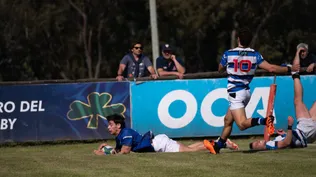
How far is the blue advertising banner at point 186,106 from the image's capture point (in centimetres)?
1750

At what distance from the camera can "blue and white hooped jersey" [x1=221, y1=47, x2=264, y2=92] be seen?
39.9ft

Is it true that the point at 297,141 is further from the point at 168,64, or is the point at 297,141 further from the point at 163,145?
the point at 168,64

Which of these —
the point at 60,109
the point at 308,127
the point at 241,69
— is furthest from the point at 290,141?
the point at 60,109

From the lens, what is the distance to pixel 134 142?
13.3 meters

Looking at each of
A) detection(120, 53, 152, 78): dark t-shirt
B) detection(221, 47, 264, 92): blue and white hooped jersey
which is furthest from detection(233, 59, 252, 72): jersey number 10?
detection(120, 53, 152, 78): dark t-shirt

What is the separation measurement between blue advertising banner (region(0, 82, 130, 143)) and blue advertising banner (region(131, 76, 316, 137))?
40 centimetres

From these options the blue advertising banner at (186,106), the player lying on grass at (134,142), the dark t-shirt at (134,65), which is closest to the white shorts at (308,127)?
the player lying on grass at (134,142)

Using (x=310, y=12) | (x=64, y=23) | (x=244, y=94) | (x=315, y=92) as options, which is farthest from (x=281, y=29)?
(x=244, y=94)

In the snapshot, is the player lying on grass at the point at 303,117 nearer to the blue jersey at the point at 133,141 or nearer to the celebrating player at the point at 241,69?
the celebrating player at the point at 241,69

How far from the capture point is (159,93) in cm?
1758

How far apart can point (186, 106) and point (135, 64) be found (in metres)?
1.60

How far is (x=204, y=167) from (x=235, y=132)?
7.06 m

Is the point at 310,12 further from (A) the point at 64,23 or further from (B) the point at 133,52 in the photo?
(B) the point at 133,52

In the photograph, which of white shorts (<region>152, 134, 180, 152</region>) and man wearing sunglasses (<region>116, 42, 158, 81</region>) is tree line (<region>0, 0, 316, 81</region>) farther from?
white shorts (<region>152, 134, 180, 152</region>)
